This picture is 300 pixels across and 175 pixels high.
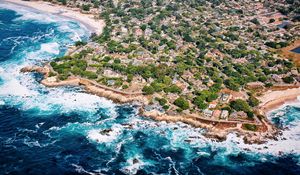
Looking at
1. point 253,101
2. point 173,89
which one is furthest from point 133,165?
point 253,101

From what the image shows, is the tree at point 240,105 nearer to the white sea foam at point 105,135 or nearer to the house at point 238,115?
the house at point 238,115

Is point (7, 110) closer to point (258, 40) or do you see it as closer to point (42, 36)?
point (42, 36)

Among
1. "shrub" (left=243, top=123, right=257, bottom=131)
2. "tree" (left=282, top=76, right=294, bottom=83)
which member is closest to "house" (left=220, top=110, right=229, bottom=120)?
"shrub" (left=243, top=123, right=257, bottom=131)

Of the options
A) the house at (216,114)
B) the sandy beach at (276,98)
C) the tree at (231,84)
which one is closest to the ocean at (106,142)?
the sandy beach at (276,98)

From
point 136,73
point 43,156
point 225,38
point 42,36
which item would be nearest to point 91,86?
point 136,73

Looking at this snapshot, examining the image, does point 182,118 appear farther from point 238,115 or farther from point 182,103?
point 238,115

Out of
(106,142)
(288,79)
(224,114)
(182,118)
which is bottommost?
(106,142)

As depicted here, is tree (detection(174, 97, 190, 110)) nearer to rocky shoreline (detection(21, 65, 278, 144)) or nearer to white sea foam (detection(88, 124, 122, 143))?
rocky shoreline (detection(21, 65, 278, 144))
